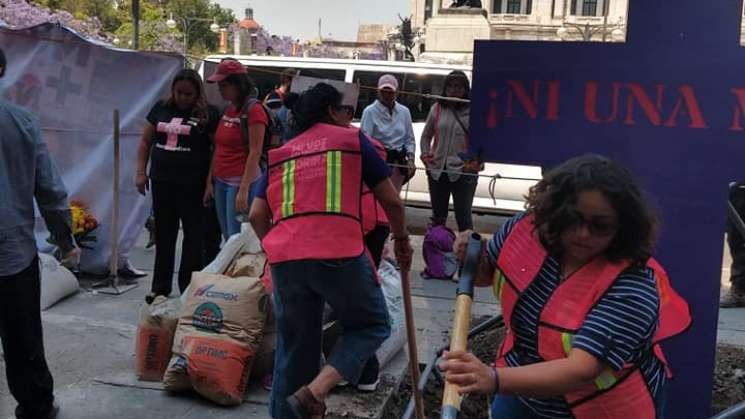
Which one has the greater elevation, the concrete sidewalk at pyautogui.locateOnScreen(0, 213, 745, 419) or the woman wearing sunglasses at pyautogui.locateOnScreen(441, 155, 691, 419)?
the woman wearing sunglasses at pyautogui.locateOnScreen(441, 155, 691, 419)

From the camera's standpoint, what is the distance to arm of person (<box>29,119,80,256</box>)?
3.16m

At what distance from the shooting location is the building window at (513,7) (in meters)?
52.5

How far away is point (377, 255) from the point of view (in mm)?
4086

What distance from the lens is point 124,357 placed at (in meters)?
4.29

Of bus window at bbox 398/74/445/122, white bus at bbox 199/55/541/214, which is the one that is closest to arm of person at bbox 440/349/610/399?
white bus at bbox 199/55/541/214

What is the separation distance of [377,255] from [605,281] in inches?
93.8

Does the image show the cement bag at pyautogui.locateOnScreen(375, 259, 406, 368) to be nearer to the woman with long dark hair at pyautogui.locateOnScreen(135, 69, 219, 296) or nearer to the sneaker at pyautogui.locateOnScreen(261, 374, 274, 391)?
the sneaker at pyautogui.locateOnScreen(261, 374, 274, 391)

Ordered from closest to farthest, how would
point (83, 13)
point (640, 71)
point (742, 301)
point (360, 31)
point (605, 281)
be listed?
point (605, 281) < point (640, 71) < point (742, 301) < point (83, 13) < point (360, 31)

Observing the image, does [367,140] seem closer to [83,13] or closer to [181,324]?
[181,324]

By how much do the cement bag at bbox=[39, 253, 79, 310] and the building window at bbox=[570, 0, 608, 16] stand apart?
49.7m

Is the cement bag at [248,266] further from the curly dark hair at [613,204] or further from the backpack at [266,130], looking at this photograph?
the curly dark hair at [613,204]

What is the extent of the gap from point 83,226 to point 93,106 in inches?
37.7

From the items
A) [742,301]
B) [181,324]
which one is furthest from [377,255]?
[742,301]

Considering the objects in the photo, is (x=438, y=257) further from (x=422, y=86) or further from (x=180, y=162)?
(x=422, y=86)
